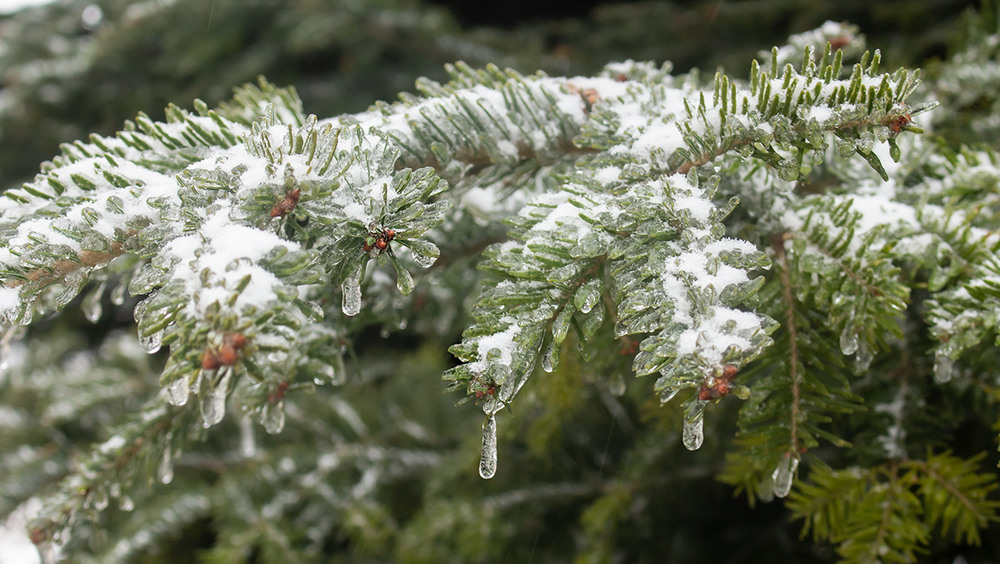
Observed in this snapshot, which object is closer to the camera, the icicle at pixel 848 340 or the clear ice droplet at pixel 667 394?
the clear ice droplet at pixel 667 394

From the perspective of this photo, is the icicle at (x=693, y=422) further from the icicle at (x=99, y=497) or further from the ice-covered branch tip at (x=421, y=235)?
the icicle at (x=99, y=497)

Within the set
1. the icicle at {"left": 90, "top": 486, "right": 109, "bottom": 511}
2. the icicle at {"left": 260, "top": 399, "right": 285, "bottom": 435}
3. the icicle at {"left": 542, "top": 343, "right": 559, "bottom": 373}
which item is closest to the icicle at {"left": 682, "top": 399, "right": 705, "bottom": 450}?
the icicle at {"left": 542, "top": 343, "right": 559, "bottom": 373}

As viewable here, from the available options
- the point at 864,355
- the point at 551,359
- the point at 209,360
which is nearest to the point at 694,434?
the point at 551,359

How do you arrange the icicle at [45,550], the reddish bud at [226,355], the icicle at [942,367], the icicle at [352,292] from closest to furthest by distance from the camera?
the reddish bud at [226,355] → the icicle at [352,292] → the icicle at [942,367] → the icicle at [45,550]

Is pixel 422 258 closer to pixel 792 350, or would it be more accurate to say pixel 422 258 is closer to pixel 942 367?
pixel 792 350

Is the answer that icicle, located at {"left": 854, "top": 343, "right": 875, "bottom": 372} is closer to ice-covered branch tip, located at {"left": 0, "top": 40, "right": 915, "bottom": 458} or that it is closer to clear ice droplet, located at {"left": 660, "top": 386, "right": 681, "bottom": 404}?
ice-covered branch tip, located at {"left": 0, "top": 40, "right": 915, "bottom": 458}

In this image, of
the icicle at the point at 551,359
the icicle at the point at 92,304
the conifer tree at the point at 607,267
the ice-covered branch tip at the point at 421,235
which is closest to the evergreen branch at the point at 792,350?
the conifer tree at the point at 607,267
